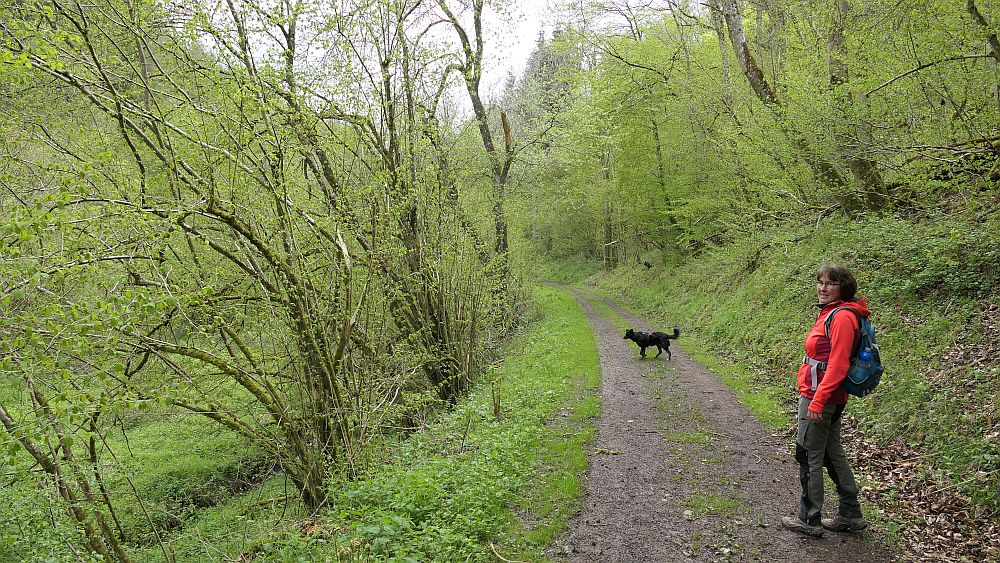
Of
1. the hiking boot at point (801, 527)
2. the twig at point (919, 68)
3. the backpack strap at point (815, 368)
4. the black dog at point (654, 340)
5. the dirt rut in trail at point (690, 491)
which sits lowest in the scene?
the dirt rut in trail at point (690, 491)

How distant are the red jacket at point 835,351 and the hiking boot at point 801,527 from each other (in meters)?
1.10

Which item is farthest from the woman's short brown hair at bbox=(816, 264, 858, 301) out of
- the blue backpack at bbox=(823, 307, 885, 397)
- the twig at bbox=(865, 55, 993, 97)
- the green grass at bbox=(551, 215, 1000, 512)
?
the twig at bbox=(865, 55, 993, 97)

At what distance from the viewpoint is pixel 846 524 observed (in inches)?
169

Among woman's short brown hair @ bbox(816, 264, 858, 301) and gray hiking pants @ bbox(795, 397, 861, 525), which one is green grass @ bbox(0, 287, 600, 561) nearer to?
gray hiking pants @ bbox(795, 397, 861, 525)

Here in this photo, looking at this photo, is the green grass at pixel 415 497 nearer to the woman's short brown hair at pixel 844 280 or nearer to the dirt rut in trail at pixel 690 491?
the dirt rut in trail at pixel 690 491

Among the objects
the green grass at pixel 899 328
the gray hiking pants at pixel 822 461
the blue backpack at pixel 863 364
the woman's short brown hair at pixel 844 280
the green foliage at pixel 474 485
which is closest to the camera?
the blue backpack at pixel 863 364

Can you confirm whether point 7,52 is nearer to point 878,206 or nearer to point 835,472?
point 835,472

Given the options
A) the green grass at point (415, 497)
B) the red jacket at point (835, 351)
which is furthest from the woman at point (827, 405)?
the green grass at point (415, 497)

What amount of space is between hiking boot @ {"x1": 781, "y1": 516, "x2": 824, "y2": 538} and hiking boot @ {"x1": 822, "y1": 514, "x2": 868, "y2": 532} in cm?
14

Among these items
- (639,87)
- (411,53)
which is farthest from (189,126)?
(639,87)

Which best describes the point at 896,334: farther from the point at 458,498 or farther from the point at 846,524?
the point at 458,498

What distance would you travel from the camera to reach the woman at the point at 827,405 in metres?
3.97

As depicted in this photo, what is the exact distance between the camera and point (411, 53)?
9023 millimetres

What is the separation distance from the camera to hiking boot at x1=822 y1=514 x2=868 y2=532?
4.25 m
